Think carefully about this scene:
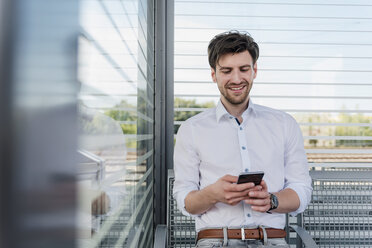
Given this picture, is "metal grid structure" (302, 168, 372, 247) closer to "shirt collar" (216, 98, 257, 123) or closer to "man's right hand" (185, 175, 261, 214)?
"shirt collar" (216, 98, 257, 123)

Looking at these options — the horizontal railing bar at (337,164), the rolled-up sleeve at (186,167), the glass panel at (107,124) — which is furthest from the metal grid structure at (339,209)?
the glass panel at (107,124)

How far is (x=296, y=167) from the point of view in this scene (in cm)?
206

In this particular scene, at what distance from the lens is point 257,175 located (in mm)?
1646

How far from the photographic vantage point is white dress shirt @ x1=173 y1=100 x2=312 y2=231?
78.7 inches

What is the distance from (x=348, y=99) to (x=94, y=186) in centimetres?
296

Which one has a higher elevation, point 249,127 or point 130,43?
point 130,43

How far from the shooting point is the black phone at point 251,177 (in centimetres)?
162

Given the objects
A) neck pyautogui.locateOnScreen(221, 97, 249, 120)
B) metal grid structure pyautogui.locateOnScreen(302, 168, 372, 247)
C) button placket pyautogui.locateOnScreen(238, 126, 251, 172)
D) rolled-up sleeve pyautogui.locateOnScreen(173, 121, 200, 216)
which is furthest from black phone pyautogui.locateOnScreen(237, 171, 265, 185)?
metal grid structure pyautogui.locateOnScreen(302, 168, 372, 247)

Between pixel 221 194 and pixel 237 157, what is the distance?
1.18 feet

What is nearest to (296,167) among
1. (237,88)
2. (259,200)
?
(259,200)

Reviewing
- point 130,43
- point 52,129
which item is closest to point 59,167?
point 52,129

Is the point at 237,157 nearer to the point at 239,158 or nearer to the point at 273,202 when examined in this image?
the point at 239,158

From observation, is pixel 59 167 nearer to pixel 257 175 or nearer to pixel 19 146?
pixel 19 146

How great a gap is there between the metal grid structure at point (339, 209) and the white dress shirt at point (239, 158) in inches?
26.8
